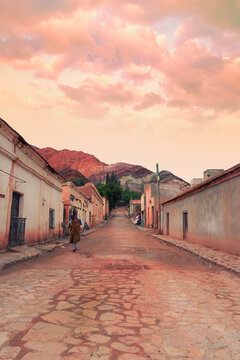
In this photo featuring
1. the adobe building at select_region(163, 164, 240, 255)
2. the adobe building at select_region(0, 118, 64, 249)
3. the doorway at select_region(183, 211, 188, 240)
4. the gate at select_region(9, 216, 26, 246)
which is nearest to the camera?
the adobe building at select_region(0, 118, 64, 249)

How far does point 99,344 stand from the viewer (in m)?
2.54

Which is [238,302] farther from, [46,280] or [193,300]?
[46,280]

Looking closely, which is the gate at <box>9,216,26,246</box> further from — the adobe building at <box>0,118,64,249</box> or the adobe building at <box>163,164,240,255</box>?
the adobe building at <box>163,164,240,255</box>

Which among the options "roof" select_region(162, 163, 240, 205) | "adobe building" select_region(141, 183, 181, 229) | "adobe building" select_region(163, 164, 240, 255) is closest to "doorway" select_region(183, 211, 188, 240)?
"adobe building" select_region(163, 164, 240, 255)

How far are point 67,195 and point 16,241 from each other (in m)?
11.1

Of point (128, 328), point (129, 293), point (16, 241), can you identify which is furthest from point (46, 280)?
point (16, 241)

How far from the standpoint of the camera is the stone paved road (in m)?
2.43

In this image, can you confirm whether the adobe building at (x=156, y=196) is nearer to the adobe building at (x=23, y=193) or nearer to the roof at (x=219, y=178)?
the roof at (x=219, y=178)

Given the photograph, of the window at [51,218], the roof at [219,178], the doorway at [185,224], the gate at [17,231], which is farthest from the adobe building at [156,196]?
the gate at [17,231]

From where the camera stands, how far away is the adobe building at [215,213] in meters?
10.5

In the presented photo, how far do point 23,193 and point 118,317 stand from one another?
30.9 feet

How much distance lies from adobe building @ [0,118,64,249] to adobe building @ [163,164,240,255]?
28.7 feet

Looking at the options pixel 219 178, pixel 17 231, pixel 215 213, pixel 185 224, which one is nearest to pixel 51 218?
pixel 17 231

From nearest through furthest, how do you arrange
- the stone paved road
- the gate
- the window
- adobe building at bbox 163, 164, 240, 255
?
the stone paved road
the gate
adobe building at bbox 163, 164, 240, 255
the window
